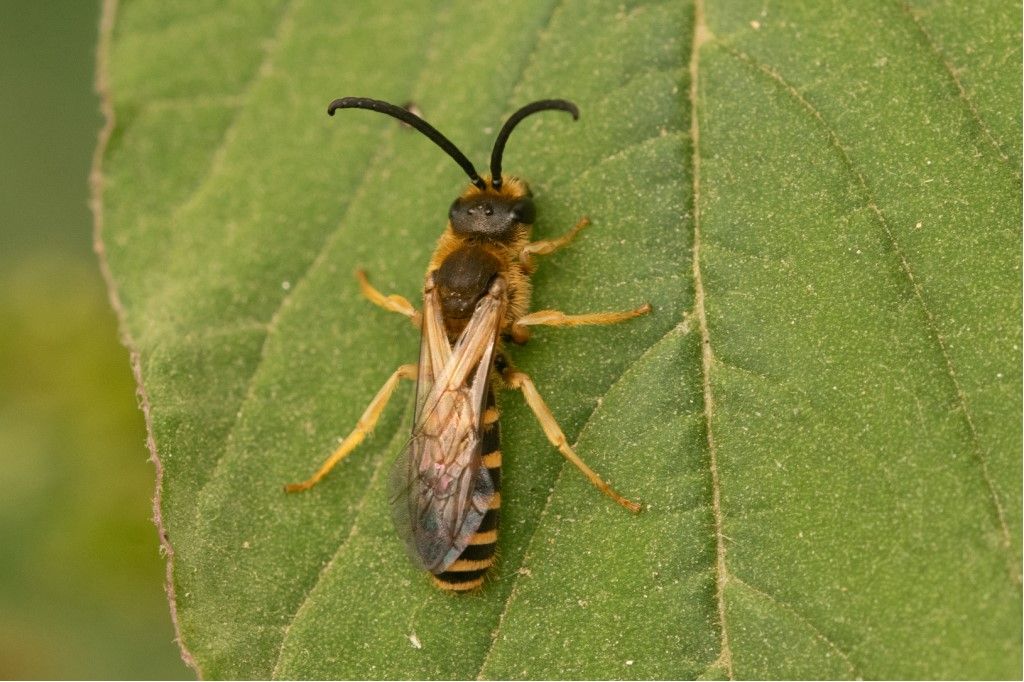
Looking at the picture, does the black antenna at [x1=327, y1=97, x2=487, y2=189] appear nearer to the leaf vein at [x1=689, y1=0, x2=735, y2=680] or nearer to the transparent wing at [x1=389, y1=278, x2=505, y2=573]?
the transparent wing at [x1=389, y1=278, x2=505, y2=573]

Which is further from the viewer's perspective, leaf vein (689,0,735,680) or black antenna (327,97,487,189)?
black antenna (327,97,487,189)

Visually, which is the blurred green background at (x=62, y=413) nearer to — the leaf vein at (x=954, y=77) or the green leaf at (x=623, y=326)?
the green leaf at (x=623, y=326)

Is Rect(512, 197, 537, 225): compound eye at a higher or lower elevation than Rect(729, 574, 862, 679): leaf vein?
higher

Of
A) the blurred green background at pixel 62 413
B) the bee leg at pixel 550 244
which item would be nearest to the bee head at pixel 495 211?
the bee leg at pixel 550 244

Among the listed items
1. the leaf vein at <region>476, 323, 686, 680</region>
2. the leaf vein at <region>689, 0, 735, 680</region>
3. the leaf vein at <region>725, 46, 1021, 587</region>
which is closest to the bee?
the leaf vein at <region>476, 323, 686, 680</region>

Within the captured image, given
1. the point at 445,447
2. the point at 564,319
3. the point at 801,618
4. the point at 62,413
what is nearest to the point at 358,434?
the point at 445,447

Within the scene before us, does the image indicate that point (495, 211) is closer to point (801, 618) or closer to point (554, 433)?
point (554, 433)
